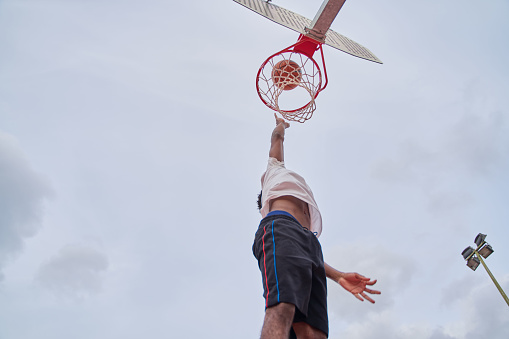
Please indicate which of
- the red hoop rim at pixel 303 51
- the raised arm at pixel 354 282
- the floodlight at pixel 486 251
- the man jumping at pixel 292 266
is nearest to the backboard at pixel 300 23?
the red hoop rim at pixel 303 51

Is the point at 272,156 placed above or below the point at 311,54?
below

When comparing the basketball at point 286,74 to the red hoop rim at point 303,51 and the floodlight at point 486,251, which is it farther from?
the floodlight at point 486,251

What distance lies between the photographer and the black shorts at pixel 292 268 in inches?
93.2

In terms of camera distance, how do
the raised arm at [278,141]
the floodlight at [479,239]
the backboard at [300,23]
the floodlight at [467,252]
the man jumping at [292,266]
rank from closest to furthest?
the man jumping at [292,266] → the raised arm at [278,141] → the backboard at [300,23] → the floodlight at [479,239] → the floodlight at [467,252]

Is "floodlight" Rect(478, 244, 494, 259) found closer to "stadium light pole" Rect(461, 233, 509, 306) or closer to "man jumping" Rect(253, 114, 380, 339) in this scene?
"stadium light pole" Rect(461, 233, 509, 306)

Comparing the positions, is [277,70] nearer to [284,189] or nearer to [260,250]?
[284,189]

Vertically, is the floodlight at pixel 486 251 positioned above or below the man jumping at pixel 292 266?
above

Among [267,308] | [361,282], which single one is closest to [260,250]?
[267,308]

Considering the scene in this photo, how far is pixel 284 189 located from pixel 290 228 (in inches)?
22.8

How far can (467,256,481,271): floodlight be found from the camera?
11930 millimetres

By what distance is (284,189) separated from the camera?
3305 millimetres

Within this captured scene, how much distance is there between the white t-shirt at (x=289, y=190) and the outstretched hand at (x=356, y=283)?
21.4 inches

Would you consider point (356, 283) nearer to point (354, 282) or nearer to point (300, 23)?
point (354, 282)

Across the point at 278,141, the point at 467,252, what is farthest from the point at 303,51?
the point at 467,252
